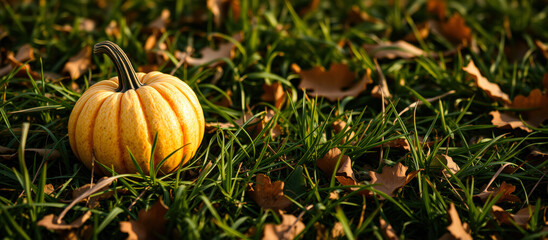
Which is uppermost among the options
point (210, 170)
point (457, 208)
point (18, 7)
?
point (18, 7)

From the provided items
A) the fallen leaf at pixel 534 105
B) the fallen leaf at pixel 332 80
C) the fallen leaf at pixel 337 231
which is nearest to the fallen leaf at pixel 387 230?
the fallen leaf at pixel 337 231

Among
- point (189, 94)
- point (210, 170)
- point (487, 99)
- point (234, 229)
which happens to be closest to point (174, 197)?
point (210, 170)

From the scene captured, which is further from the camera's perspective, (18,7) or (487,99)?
(18,7)

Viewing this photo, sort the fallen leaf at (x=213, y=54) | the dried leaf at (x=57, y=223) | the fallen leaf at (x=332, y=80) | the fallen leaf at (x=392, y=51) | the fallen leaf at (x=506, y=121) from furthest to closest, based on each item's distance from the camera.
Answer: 1. the fallen leaf at (x=392, y=51)
2. the fallen leaf at (x=213, y=54)
3. the fallen leaf at (x=332, y=80)
4. the fallen leaf at (x=506, y=121)
5. the dried leaf at (x=57, y=223)

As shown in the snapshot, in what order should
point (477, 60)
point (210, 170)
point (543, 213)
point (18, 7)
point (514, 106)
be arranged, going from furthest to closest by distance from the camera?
point (18, 7) → point (477, 60) → point (514, 106) → point (210, 170) → point (543, 213)

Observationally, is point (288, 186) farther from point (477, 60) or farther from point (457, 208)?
point (477, 60)

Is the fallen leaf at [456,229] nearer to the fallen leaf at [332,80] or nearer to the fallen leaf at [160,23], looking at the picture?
the fallen leaf at [332,80]
